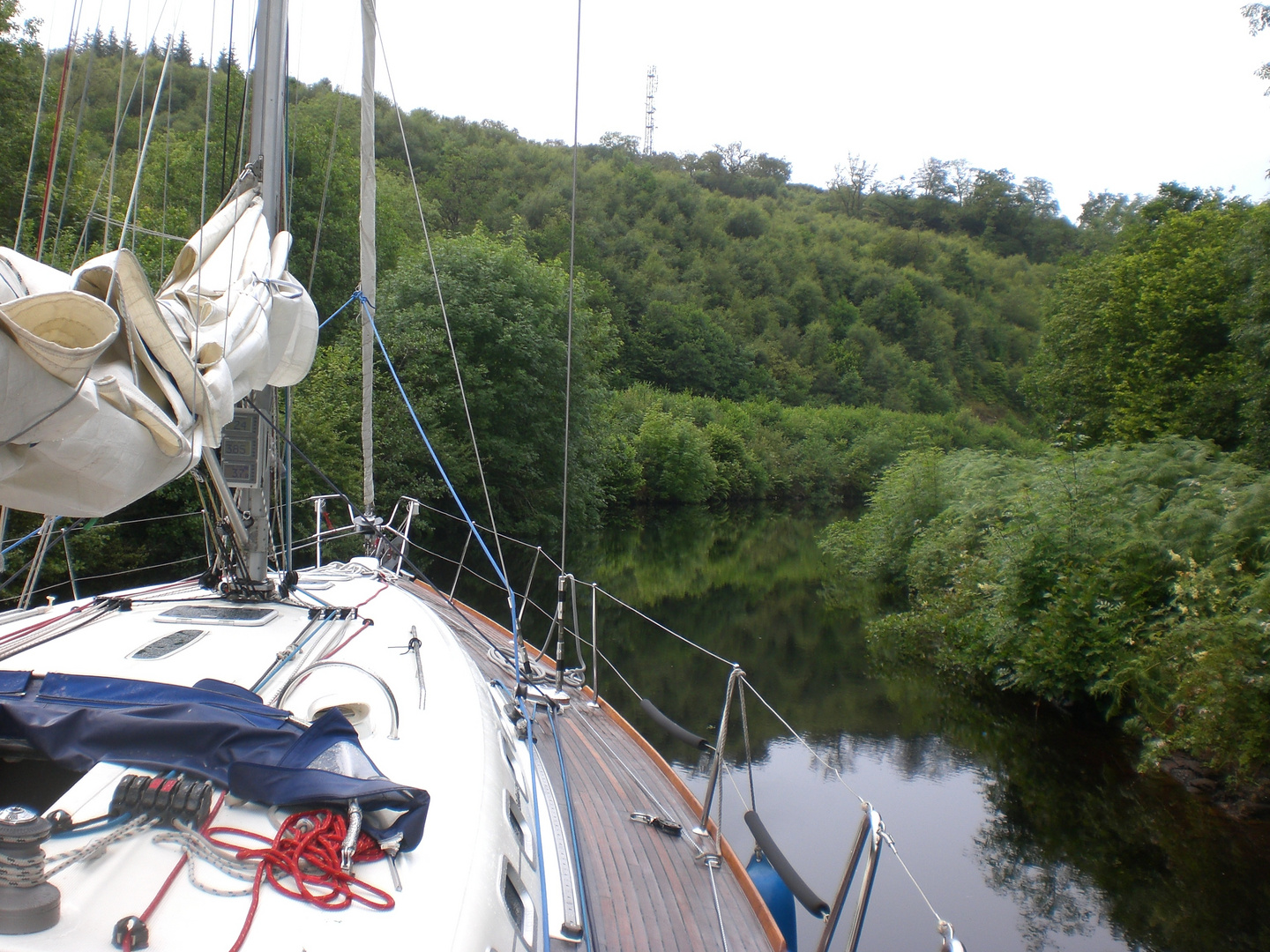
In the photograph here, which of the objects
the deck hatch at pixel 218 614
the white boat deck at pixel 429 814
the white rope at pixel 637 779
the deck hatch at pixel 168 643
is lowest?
the white rope at pixel 637 779

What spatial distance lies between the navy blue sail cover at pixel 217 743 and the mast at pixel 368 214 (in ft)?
15.0

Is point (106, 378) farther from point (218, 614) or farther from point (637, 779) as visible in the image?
point (637, 779)

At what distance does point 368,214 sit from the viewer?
707 centimetres

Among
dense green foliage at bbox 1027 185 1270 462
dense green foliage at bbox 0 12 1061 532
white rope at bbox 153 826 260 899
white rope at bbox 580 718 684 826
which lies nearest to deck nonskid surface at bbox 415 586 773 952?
white rope at bbox 580 718 684 826

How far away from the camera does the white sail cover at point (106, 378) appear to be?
2.03 m

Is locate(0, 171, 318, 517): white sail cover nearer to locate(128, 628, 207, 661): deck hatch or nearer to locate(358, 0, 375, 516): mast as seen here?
locate(128, 628, 207, 661): deck hatch

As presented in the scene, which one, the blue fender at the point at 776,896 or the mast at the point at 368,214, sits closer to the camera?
the blue fender at the point at 776,896

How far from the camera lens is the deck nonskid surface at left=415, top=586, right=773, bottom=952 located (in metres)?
3.32

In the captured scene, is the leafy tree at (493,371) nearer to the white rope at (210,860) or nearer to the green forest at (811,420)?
the green forest at (811,420)

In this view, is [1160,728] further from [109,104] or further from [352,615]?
[109,104]

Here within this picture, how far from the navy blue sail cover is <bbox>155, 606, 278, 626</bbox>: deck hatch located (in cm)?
127

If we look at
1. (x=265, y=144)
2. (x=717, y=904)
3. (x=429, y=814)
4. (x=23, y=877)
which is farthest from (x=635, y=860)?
(x=265, y=144)

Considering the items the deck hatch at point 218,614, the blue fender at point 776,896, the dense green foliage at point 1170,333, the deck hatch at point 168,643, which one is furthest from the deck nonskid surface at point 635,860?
the dense green foliage at point 1170,333

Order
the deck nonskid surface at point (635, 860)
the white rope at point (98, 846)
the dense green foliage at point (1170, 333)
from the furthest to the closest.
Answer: the dense green foliage at point (1170, 333)
the deck nonskid surface at point (635, 860)
the white rope at point (98, 846)
